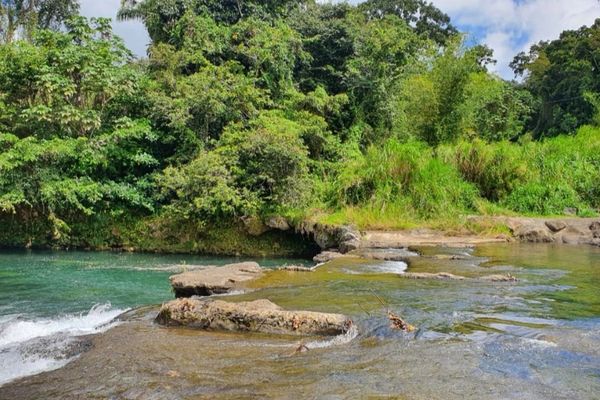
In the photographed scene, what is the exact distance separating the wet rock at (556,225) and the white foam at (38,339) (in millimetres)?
12136

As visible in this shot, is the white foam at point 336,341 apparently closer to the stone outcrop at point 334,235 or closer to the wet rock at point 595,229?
the stone outcrop at point 334,235

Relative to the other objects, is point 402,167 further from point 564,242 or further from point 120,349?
point 120,349

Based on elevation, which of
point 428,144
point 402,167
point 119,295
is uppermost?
point 428,144

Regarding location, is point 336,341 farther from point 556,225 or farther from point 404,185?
point 556,225

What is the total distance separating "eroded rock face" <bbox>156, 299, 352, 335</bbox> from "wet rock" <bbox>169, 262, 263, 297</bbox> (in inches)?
68.1

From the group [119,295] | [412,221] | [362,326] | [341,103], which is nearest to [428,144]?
[341,103]

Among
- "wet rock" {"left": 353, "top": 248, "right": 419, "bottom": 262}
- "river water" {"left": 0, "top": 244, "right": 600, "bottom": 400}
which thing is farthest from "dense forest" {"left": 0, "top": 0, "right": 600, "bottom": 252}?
"river water" {"left": 0, "top": 244, "right": 600, "bottom": 400}

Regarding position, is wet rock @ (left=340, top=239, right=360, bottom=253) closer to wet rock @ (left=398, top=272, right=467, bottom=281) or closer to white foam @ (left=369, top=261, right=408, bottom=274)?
white foam @ (left=369, top=261, right=408, bottom=274)

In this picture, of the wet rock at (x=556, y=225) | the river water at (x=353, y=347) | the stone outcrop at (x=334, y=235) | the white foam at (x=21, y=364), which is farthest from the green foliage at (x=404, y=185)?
the white foam at (x=21, y=364)

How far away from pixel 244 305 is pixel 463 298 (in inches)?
118

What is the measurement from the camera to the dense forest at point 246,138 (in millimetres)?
16438

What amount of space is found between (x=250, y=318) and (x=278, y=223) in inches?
426

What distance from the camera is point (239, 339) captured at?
5.46 m

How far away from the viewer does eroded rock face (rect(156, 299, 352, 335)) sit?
559 cm
